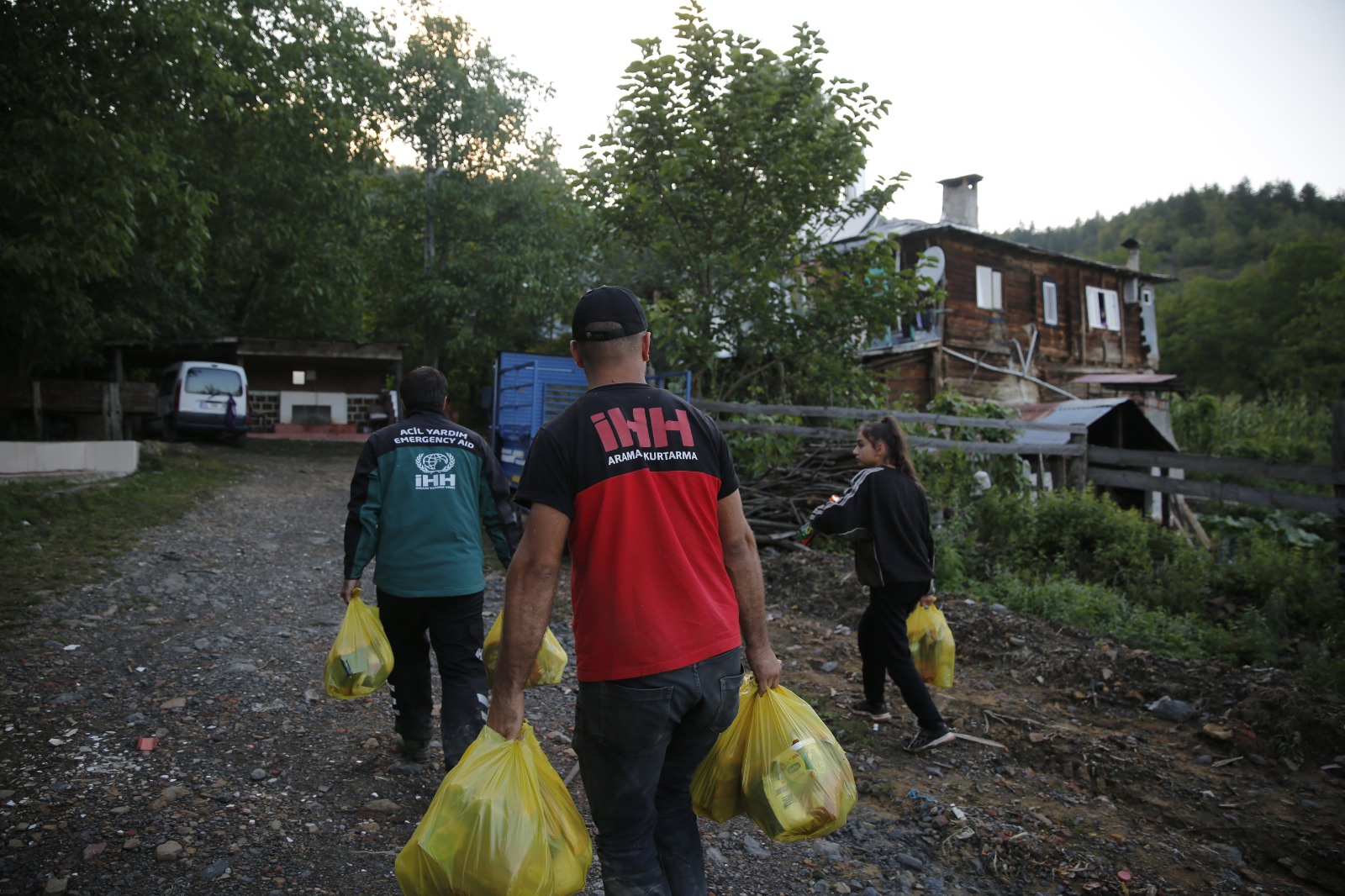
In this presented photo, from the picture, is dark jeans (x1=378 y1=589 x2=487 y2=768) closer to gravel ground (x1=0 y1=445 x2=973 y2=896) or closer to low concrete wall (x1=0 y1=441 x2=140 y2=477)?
gravel ground (x1=0 y1=445 x2=973 y2=896)

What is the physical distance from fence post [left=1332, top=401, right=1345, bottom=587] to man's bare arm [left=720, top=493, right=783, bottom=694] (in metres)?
7.30

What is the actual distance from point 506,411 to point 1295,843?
9455 millimetres

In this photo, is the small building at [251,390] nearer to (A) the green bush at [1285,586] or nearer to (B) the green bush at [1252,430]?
(A) the green bush at [1285,586]

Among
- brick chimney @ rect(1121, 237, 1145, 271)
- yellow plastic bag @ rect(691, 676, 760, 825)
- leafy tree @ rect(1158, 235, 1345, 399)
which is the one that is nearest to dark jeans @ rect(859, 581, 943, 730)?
yellow plastic bag @ rect(691, 676, 760, 825)

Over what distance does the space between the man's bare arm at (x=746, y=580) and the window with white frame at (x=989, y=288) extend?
21411 mm

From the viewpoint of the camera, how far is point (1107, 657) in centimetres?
588

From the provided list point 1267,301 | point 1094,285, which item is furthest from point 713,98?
point 1267,301

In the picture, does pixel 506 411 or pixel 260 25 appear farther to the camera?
pixel 260 25

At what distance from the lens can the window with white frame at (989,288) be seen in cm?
2206

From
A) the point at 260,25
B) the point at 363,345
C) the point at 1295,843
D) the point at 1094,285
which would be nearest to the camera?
the point at 1295,843

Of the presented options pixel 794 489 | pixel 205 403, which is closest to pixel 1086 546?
pixel 794 489

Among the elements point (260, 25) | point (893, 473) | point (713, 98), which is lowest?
point (893, 473)

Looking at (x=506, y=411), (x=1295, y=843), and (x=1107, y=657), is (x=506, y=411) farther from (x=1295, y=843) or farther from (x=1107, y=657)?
(x=1295, y=843)

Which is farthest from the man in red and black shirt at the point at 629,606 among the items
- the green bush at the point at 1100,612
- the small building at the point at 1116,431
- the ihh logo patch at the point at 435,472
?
the small building at the point at 1116,431
